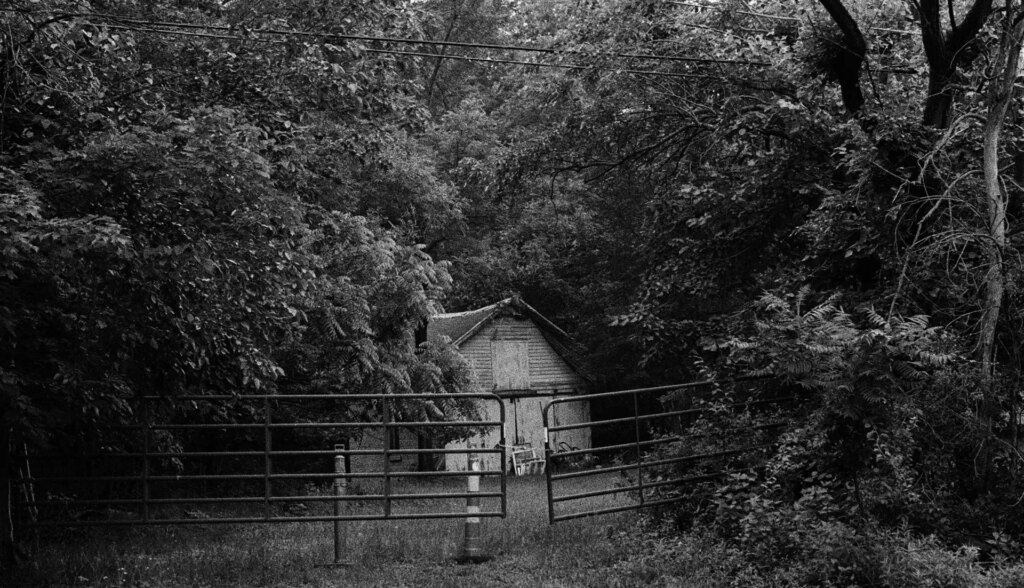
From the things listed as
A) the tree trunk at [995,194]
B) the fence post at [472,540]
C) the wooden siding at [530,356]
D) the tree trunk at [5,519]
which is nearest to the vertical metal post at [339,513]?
the fence post at [472,540]

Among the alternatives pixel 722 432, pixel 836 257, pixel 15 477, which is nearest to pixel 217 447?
pixel 15 477

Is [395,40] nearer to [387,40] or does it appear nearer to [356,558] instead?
[387,40]

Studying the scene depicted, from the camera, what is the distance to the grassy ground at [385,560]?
942 cm

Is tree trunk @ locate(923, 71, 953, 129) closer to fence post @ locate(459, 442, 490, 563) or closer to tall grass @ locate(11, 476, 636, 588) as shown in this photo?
tall grass @ locate(11, 476, 636, 588)

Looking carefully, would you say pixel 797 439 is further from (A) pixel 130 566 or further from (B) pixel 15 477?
(B) pixel 15 477

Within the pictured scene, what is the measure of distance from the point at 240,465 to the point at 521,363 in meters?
15.7

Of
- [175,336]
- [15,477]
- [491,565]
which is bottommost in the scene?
[491,565]

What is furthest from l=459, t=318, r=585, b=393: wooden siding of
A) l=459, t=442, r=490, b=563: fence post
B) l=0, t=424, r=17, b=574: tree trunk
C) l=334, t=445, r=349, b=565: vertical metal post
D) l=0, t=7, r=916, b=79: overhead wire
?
l=0, t=424, r=17, b=574: tree trunk

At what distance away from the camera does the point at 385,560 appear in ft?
33.6

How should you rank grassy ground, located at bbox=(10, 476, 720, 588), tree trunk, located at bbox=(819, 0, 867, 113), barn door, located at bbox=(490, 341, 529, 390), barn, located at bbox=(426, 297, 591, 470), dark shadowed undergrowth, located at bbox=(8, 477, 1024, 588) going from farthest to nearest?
1. barn door, located at bbox=(490, 341, 529, 390)
2. barn, located at bbox=(426, 297, 591, 470)
3. tree trunk, located at bbox=(819, 0, 867, 113)
4. grassy ground, located at bbox=(10, 476, 720, 588)
5. dark shadowed undergrowth, located at bbox=(8, 477, 1024, 588)

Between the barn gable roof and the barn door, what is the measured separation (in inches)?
37.7

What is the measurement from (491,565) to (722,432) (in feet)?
10.8

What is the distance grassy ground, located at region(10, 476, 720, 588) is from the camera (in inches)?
371

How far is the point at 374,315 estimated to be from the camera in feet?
63.4
